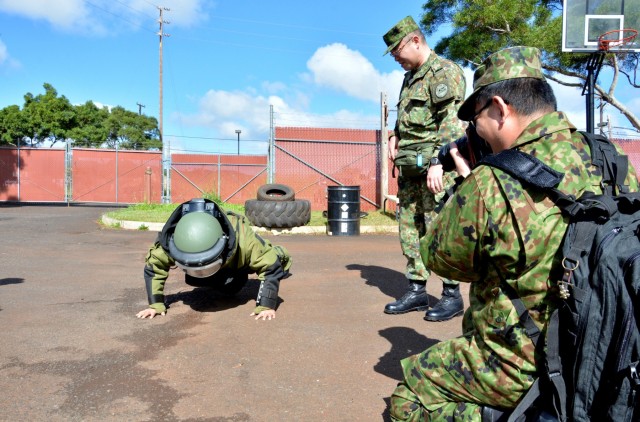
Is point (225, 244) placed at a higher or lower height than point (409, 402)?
higher

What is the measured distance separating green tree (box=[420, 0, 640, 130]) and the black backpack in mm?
15368

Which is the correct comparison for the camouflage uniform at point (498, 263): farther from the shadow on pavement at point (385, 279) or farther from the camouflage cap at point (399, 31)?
the shadow on pavement at point (385, 279)

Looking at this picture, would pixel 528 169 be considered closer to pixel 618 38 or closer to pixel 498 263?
pixel 498 263

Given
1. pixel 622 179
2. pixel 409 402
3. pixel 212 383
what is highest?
pixel 622 179

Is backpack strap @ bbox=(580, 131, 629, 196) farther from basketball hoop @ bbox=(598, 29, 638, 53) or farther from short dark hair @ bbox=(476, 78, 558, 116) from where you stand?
basketball hoop @ bbox=(598, 29, 638, 53)

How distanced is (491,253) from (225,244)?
2.55 metres

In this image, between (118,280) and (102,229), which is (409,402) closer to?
(118,280)

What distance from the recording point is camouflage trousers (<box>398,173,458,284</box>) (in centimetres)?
440

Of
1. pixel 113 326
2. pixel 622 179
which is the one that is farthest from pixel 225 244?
pixel 622 179

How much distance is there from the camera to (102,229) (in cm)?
1198

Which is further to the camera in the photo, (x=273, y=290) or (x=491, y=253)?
(x=273, y=290)

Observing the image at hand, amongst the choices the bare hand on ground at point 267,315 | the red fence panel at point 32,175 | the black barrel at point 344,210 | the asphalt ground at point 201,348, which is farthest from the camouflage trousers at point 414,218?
the red fence panel at point 32,175

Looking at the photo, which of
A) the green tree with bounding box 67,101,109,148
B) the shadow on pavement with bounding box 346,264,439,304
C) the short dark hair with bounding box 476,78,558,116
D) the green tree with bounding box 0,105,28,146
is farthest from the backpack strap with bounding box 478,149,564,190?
the green tree with bounding box 67,101,109,148

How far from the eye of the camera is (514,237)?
180 cm
